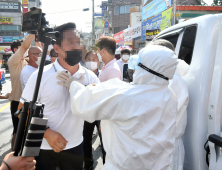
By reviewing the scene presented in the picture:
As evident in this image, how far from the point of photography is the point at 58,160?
1824 millimetres

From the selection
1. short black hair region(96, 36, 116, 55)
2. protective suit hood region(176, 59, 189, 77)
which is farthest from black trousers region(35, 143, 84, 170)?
short black hair region(96, 36, 116, 55)

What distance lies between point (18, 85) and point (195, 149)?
10.1ft

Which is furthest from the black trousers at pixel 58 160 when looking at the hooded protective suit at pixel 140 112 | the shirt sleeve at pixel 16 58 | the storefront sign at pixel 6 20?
the storefront sign at pixel 6 20

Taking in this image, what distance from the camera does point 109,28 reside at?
34.0 m

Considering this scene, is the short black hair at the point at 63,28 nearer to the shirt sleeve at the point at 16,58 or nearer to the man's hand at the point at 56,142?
the man's hand at the point at 56,142

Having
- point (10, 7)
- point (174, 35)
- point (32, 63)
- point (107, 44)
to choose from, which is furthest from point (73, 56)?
point (10, 7)

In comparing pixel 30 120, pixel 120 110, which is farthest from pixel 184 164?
pixel 30 120

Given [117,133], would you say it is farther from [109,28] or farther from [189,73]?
[109,28]

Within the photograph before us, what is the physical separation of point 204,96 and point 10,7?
169ft

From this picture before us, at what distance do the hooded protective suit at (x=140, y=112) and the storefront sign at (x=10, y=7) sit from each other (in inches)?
1992

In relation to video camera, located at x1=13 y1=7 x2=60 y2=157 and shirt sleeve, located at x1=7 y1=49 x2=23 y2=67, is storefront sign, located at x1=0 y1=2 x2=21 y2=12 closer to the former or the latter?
shirt sleeve, located at x1=7 y1=49 x2=23 y2=67

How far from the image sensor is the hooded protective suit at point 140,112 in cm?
140

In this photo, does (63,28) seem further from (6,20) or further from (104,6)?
(6,20)

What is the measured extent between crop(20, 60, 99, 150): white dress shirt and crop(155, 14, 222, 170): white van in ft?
3.42
